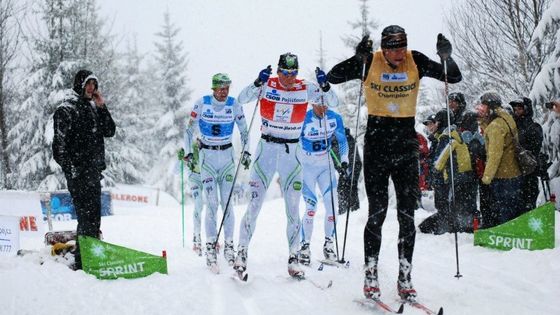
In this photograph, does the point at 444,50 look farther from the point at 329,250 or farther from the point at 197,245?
the point at 197,245

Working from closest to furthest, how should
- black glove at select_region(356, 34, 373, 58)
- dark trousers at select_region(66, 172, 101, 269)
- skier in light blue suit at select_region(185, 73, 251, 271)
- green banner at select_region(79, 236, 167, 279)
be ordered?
1. black glove at select_region(356, 34, 373, 58)
2. green banner at select_region(79, 236, 167, 279)
3. dark trousers at select_region(66, 172, 101, 269)
4. skier in light blue suit at select_region(185, 73, 251, 271)

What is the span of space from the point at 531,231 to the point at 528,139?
1.77m

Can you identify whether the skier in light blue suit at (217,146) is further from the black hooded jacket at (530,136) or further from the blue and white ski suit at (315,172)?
the black hooded jacket at (530,136)

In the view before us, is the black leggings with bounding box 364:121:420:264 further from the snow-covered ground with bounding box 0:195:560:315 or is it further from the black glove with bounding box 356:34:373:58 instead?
the black glove with bounding box 356:34:373:58

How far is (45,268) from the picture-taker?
19.2 ft

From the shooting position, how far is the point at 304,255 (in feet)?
22.6

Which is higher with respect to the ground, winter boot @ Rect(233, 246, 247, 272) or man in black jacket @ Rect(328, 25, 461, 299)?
man in black jacket @ Rect(328, 25, 461, 299)

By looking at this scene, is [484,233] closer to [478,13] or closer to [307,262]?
[307,262]

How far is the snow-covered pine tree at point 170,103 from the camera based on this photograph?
3681 centimetres

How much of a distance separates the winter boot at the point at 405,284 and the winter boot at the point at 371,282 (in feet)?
0.73

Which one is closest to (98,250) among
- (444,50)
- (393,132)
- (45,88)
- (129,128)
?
(393,132)

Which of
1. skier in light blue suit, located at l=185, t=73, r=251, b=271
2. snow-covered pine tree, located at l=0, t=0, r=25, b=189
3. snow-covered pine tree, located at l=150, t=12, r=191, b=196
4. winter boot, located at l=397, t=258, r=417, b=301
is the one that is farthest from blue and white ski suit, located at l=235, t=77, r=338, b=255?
snow-covered pine tree, located at l=150, t=12, r=191, b=196

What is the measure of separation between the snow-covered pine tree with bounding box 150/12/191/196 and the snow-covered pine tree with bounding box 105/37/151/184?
6.49 ft

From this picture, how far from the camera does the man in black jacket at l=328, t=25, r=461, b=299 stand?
4.62m
